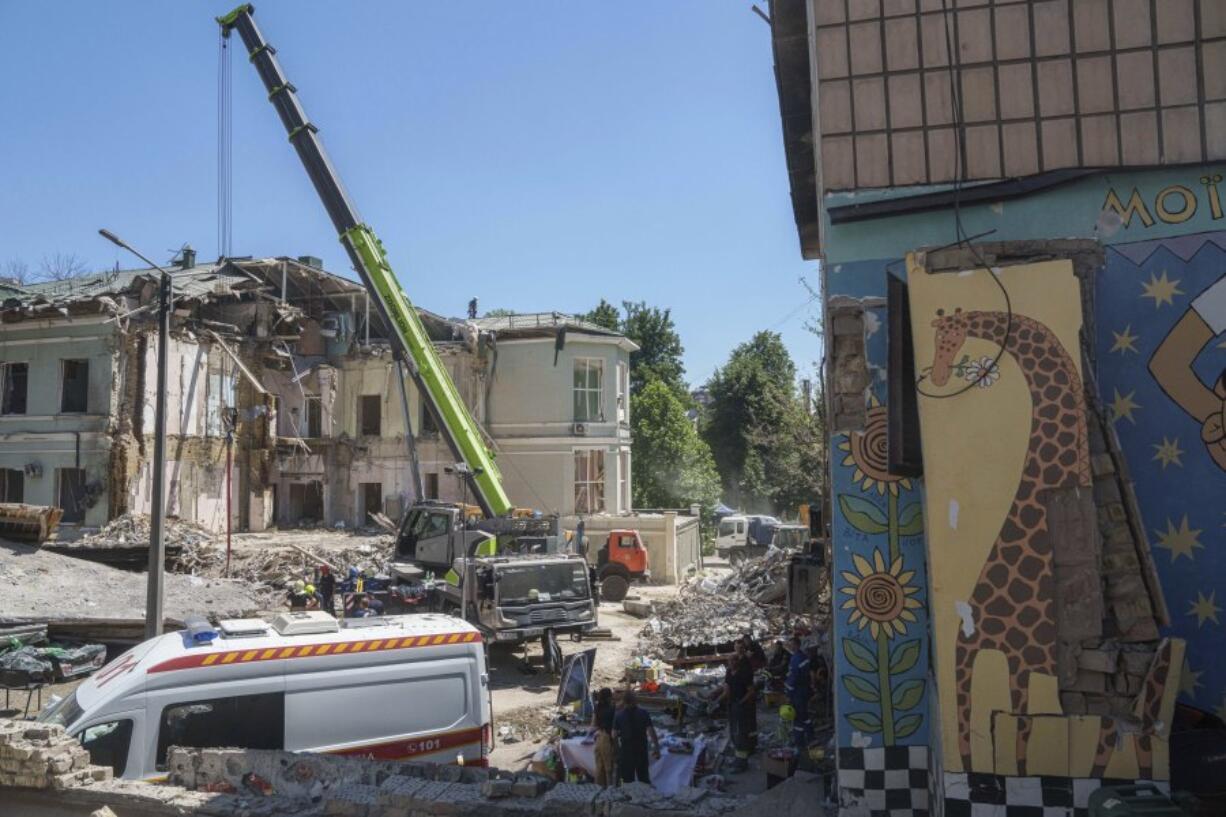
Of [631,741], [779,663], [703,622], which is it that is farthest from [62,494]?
[631,741]

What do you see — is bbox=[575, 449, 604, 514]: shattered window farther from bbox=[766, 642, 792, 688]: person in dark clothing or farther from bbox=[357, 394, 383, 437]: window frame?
bbox=[766, 642, 792, 688]: person in dark clothing

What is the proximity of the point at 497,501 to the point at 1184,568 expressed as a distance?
14.9 metres

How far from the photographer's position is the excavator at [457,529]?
52.6 feet

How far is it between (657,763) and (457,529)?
29.0 ft

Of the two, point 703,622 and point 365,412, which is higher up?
point 365,412

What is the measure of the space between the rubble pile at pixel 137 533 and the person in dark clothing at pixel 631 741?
18439mm

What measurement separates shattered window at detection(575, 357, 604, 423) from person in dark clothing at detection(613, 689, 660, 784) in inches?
891

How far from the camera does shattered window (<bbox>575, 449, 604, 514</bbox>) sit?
31.6 m

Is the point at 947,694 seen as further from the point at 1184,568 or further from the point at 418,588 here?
the point at 418,588

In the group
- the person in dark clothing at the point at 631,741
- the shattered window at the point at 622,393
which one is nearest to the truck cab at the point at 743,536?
the shattered window at the point at 622,393

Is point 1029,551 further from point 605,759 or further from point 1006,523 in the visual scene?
point 605,759

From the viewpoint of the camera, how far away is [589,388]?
3216 cm

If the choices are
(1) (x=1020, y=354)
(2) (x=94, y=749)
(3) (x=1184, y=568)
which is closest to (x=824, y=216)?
(1) (x=1020, y=354)

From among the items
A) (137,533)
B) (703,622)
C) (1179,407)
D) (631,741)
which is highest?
(1179,407)
